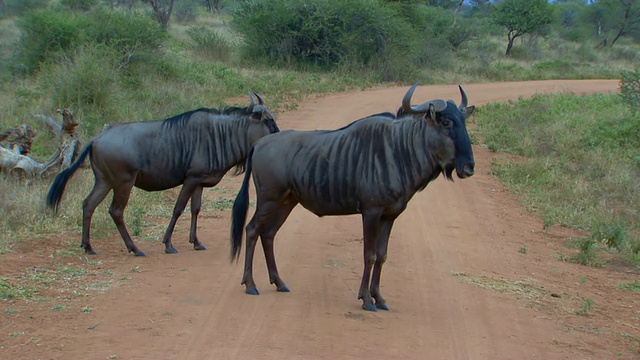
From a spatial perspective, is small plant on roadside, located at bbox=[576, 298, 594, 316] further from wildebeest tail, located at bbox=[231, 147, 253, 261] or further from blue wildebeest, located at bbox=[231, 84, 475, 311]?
wildebeest tail, located at bbox=[231, 147, 253, 261]

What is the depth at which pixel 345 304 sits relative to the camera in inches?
253

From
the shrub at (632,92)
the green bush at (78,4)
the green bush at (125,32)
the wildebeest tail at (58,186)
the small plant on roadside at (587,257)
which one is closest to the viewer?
the wildebeest tail at (58,186)

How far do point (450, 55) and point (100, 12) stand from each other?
15.5 metres

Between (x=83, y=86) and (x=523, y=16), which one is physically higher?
(x=523, y=16)

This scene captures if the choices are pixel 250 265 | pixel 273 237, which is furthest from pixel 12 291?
pixel 273 237

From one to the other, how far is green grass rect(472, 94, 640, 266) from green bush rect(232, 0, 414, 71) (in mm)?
6860

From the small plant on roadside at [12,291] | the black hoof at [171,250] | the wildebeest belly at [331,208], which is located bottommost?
the black hoof at [171,250]

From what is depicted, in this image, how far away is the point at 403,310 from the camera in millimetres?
6367

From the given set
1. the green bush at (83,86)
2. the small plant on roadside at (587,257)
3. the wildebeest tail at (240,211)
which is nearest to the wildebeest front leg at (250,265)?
the wildebeest tail at (240,211)

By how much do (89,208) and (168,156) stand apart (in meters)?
0.98

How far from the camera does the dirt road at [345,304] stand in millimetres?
5336

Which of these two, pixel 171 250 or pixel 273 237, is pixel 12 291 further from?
pixel 273 237

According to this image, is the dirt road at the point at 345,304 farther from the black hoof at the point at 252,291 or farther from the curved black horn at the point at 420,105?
the curved black horn at the point at 420,105

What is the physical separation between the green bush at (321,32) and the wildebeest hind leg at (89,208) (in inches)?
647
